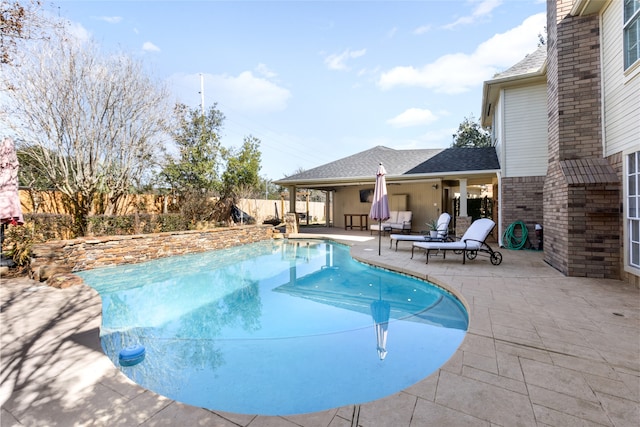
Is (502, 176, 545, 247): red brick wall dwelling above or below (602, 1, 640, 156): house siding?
below

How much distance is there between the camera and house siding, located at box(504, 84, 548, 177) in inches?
340

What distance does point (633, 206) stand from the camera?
14.7 ft

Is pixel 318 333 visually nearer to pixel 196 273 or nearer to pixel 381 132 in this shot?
pixel 196 273

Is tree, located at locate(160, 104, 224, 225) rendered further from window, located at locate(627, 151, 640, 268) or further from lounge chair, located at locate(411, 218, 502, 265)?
window, located at locate(627, 151, 640, 268)

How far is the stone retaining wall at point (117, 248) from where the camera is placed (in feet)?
21.0

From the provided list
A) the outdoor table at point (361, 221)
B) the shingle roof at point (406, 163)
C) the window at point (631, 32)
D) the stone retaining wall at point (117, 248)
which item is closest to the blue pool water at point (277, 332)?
the stone retaining wall at point (117, 248)

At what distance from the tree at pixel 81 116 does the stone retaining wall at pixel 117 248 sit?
4.95 feet

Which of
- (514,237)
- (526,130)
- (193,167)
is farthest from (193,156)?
(514,237)

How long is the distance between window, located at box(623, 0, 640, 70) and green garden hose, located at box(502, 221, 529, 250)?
5.44 meters

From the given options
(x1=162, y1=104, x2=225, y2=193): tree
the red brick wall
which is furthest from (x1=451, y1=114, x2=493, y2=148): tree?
(x1=162, y1=104, x2=225, y2=193): tree

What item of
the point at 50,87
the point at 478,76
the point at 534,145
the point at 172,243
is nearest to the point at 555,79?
the point at 534,145

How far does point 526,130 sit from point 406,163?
16.0ft

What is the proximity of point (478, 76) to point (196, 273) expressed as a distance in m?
13.6

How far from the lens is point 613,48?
16.0 feet
